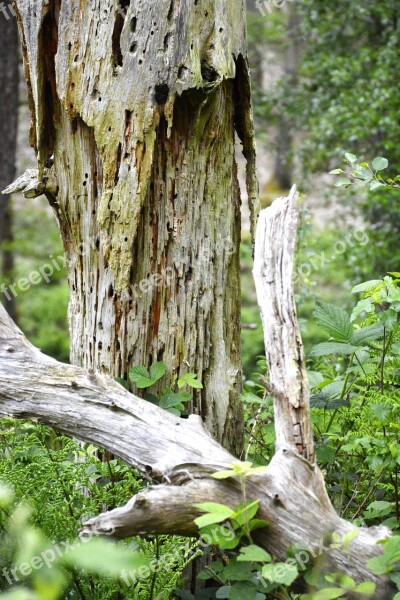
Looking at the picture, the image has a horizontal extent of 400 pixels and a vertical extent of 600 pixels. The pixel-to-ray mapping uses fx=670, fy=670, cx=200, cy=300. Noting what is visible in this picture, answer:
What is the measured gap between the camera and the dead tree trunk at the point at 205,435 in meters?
2.22

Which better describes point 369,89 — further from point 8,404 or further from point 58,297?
point 58,297

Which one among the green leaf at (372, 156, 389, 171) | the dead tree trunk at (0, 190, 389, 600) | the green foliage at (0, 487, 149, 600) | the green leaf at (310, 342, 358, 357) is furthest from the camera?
the green leaf at (372, 156, 389, 171)

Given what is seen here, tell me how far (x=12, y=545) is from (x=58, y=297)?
Result: 11155 mm

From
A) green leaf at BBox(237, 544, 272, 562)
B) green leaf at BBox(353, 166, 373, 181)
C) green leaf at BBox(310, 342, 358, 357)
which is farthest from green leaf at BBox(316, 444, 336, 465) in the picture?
green leaf at BBox(353, 166, 373, 181)

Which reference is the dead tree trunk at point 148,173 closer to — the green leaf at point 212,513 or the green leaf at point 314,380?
the green leaf at point 314,380

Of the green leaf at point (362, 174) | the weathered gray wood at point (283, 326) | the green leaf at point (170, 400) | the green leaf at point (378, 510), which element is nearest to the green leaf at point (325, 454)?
the green leaf at point (378, 510)

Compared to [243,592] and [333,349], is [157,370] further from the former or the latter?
[243,592]

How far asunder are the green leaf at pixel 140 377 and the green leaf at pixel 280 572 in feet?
3.62

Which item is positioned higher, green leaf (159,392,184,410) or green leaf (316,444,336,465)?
green leaf (159,392,184,410)

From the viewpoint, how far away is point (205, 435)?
259 centimetres

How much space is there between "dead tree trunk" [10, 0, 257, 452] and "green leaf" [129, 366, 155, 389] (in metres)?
0.10

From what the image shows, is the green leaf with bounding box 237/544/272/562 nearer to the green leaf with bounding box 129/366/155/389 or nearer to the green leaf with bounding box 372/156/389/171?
the green leaf with bounding box 129/366/155/389

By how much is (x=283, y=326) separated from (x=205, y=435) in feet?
1.70

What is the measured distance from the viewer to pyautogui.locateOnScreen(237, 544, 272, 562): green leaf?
2096 mm
